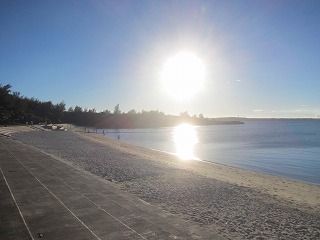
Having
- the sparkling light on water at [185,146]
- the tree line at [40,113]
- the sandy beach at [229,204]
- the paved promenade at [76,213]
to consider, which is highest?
the tree line at [40,113]

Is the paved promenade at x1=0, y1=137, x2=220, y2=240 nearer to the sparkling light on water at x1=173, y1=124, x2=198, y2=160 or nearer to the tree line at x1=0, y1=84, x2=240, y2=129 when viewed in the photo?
the sparkling light on water at x1=173, y1=124, x2=198, y2=160

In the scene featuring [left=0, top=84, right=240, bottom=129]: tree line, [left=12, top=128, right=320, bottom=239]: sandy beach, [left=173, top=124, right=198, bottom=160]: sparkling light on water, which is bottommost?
[left=173, top=124, right=198, bottom=160]: sparkling light on water

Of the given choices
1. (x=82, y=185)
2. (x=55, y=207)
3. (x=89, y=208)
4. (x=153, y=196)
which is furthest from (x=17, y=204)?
(x=153, y=196)

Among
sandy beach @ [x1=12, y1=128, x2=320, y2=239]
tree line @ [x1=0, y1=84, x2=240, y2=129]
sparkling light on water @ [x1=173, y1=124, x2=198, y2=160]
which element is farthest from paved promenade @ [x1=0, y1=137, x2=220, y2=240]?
tree line @ [x1=0, y1=84, x2=240, y2=129]

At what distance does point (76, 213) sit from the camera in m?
9.23

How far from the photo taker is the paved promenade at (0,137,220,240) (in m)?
7.77

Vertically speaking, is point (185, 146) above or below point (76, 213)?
below

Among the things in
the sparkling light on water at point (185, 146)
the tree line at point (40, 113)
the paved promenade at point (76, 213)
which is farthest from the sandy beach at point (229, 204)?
the tree line at point (40, 113)

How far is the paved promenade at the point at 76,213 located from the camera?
7770 millimetres

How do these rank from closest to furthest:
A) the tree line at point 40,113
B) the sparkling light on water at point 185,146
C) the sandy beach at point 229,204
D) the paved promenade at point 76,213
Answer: the paved promenade at point 76,213
the sandy beach at point 229,204
the sparkling light on water at point 185,146
the tree line at point 40,113

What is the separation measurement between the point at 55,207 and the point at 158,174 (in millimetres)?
10718

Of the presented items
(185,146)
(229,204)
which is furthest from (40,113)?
(229,204)

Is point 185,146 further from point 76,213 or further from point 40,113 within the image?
point 40,113

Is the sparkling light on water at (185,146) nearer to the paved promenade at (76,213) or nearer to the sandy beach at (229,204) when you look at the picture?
the sandy beach at (229,204)
